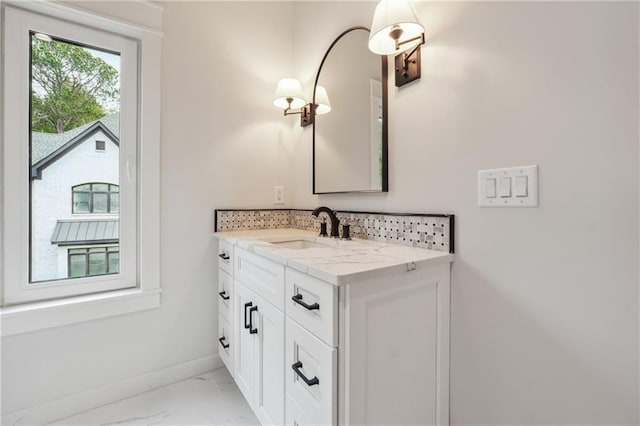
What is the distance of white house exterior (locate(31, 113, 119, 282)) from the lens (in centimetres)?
132

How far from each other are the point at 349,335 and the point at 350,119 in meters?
1.08

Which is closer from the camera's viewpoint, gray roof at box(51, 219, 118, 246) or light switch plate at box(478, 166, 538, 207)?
light switch plate at box(478, 166, 538, 207)

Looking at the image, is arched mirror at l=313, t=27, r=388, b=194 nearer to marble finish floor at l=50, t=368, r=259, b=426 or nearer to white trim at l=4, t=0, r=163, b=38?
white trim at l=4, t=0, r=163, b=38

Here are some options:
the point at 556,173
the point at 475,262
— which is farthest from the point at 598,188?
the point at 475,262

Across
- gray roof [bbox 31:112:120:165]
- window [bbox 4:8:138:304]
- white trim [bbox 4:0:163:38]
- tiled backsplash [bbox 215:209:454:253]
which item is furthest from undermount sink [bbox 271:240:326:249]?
white trim [bbox 4:0:163:38]

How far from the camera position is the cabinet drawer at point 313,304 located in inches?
30.2

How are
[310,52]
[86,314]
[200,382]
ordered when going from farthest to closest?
1. [310,52]
2. [200,382]
3. [86,314]

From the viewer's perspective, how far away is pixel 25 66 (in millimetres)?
1269

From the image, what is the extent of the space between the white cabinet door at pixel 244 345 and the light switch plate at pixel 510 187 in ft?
3.16

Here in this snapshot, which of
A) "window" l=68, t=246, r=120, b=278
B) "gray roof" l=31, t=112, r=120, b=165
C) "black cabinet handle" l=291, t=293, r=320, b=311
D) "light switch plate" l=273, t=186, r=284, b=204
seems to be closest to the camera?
"black cabinet handle" l=291, t=293, r=320, b=311

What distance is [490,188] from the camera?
942 millimetres

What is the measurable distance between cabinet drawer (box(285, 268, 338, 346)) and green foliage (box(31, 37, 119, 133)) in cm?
134

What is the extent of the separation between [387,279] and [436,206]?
0.42m

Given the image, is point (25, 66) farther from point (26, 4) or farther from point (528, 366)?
point (528, 366)
